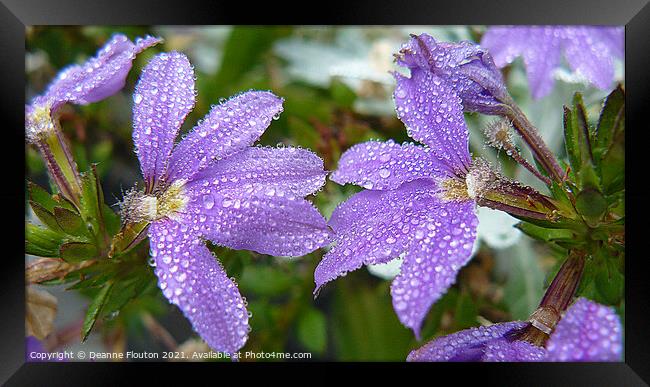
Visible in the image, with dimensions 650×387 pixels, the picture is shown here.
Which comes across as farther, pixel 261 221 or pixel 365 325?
pixel 365 325

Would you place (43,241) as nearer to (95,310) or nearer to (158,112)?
(95,310)

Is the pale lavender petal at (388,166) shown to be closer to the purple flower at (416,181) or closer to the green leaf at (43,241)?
the purple flower at (416,181)

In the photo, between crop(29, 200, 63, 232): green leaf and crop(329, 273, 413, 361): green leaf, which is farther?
crop(329, 273, 413, 361): green leaf

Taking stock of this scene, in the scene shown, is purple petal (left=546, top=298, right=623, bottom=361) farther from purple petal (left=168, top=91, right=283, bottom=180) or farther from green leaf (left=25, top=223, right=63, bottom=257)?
→ green leaf (left=25, top=223, right=63, bottom=257)

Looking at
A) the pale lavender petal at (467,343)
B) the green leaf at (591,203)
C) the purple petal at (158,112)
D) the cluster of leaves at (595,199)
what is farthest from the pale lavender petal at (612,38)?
the purple petal at (158,112)

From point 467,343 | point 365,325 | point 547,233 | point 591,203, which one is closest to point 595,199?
point 591,203

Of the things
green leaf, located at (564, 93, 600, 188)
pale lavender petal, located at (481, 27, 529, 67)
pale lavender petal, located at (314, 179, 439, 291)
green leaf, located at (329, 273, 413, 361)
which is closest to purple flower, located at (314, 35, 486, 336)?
pale lavender petal, located at (314, 179, 439, 291)
